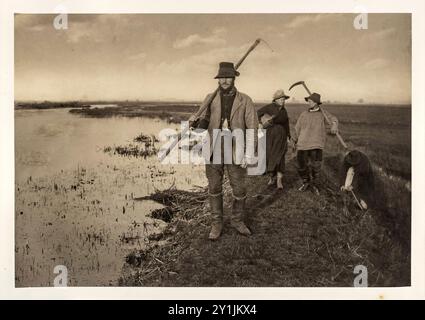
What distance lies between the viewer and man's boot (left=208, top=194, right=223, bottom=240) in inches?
187

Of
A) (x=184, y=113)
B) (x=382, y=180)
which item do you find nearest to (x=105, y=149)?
(x=184, y=113)

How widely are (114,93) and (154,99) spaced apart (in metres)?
0.44

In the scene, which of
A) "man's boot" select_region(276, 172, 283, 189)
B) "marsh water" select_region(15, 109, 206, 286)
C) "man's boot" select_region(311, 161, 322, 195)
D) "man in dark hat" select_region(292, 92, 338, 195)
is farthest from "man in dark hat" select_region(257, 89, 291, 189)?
"marsh water" select_region(15, 109, 206, 286)

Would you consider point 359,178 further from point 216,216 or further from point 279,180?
point 216,216

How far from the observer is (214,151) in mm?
4766

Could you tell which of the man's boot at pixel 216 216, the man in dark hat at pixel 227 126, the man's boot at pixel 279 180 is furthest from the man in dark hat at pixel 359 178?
the man's boot at pixel 216 216

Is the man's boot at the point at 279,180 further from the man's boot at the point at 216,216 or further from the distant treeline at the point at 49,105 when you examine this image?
the distant treeline at the point at 49,105

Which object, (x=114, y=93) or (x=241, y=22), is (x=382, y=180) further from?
(x=114, y=93)

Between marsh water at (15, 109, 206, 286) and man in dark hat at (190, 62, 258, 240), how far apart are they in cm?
23

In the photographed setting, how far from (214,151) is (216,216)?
2.30 feet

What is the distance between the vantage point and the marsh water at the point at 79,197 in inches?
189

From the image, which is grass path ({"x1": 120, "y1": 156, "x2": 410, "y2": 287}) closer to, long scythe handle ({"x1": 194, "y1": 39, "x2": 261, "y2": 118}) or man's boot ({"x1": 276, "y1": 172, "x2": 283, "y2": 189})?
man's boot ({"x1": 276, "y1": 172, "x2": 283, "y2": 189})

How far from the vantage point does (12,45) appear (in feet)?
15.7

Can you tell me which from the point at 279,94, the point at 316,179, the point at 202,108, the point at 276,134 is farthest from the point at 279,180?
the point at 202,108
